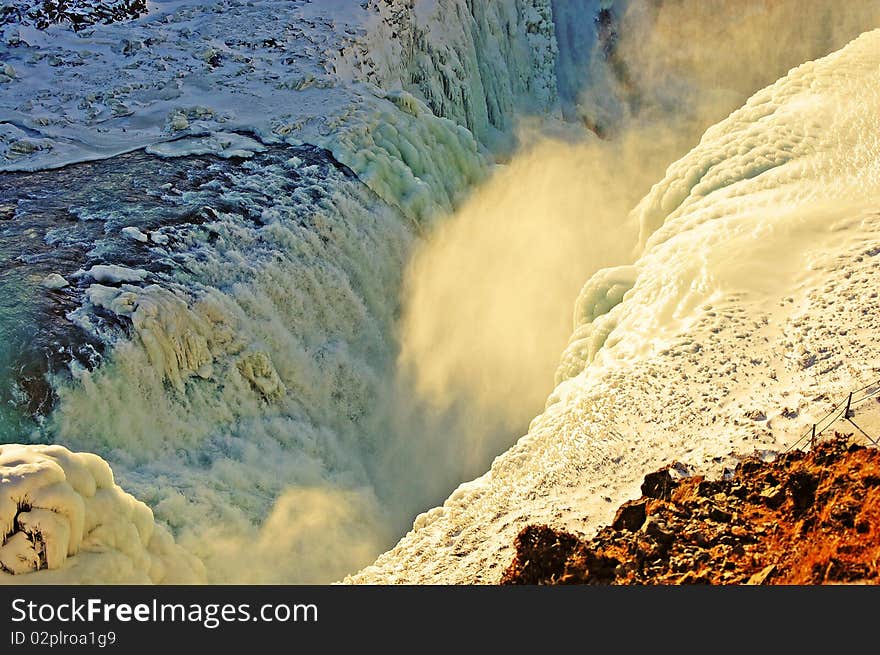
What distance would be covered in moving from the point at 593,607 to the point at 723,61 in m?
24.1

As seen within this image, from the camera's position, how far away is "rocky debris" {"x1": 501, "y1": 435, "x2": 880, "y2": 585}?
563 centimetres

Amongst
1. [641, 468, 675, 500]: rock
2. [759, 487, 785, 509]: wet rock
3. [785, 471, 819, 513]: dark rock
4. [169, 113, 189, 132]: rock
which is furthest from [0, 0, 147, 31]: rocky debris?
[785, 471, 819, 513]: dark rock

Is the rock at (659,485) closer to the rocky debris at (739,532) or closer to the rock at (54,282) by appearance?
the rocky debris at (739,532)

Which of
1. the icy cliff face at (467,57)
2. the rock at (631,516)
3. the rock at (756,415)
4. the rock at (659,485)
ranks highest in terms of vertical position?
the icy cliff face at (467,57)

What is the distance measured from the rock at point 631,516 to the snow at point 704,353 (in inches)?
10.5

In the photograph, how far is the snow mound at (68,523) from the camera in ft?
23.1

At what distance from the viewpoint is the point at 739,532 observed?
6293mm

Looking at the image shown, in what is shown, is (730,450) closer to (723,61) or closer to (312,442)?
(312,442)

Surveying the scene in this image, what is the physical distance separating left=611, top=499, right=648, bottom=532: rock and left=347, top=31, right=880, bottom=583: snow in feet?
0.87

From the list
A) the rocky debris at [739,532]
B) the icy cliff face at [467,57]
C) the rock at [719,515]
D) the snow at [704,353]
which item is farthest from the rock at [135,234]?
the rock at [719,515]

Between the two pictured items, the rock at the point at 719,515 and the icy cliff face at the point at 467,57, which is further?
the icy cliff face at the point at 467,57

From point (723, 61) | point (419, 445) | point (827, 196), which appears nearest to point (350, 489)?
Answer: point (419, 445)

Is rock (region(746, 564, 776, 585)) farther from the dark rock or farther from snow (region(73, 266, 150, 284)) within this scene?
snow (region(73, 266, 150, 284))

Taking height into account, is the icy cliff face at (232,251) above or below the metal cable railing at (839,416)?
above
